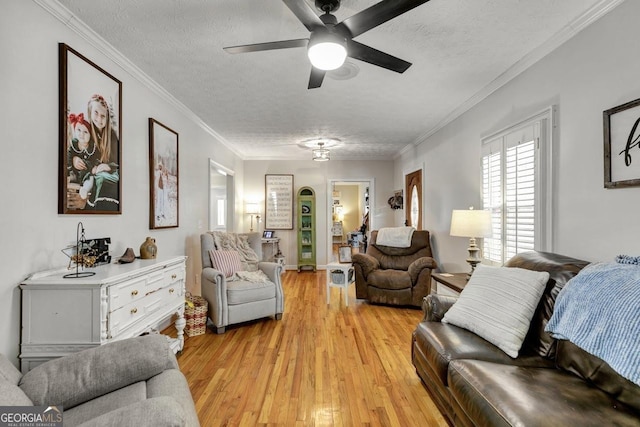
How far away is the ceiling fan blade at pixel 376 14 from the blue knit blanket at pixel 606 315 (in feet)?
5.13

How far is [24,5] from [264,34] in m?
1.35

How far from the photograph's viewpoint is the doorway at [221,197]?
5.86 meters

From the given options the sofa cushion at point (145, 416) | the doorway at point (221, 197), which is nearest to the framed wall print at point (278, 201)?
the doorway at point (221, 197)

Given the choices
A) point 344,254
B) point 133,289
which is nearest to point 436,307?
point 133,289

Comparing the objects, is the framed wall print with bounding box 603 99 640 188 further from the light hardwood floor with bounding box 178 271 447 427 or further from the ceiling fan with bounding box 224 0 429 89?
the light hardwood floor with bounding box 178 271 447 427

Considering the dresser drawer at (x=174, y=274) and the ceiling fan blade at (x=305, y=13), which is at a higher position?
the ceiling fan blade at (x=305, y=13)

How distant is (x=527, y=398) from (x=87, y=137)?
9.69ft

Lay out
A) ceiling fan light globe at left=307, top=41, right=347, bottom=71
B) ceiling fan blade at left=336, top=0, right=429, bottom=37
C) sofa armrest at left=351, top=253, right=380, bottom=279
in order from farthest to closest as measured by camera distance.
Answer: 1. sofa armrest at left=351, top=253, right=380, bottom=279
2. ceiling fan light globe at left=307, top=41, right=347, bottom=71
3. ceiling fan blade at left=336, top=0, right=429, bottom=37

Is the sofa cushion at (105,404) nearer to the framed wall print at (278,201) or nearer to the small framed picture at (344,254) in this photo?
the framed wall print at (278,201)

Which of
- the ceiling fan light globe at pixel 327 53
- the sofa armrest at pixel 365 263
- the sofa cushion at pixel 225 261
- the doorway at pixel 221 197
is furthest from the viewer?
the doorway at pixel 221 197

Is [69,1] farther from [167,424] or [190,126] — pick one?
[167,424]

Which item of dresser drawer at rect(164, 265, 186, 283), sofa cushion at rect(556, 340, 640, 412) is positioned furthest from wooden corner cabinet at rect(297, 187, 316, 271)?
sofa cushion at rect(556, 340, 640, 412)

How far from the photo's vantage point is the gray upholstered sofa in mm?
1182

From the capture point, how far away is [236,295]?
3281 millimetres
